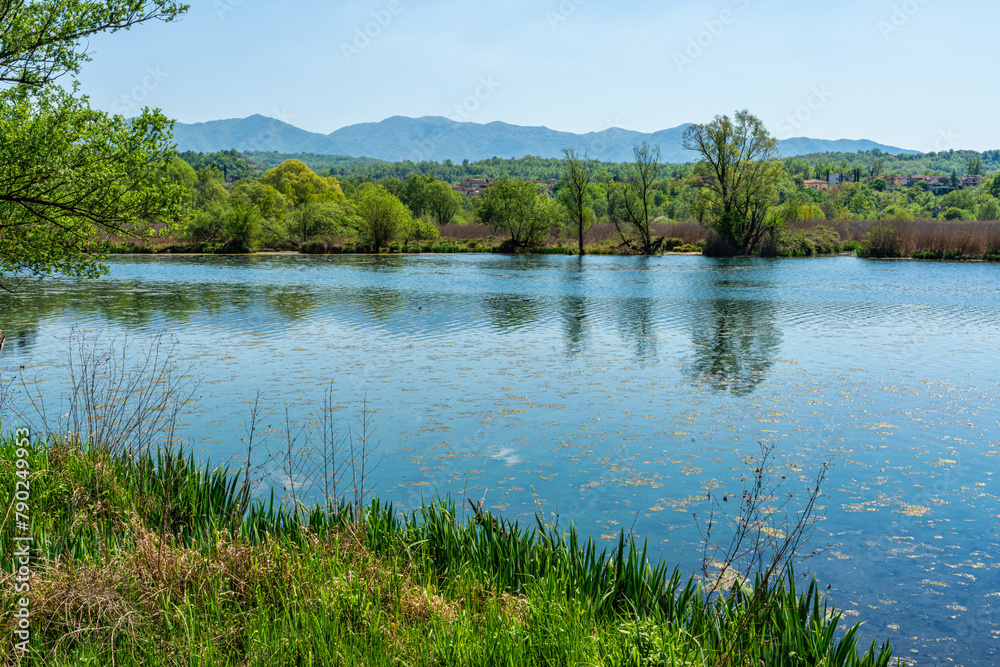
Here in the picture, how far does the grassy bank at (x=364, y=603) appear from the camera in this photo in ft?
15.6

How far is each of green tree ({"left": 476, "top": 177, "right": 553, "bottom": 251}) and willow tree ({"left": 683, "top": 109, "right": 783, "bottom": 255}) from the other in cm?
2031

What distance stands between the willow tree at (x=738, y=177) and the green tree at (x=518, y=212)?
20.3m

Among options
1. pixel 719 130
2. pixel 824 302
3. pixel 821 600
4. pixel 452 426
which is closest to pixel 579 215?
pixel 719 130

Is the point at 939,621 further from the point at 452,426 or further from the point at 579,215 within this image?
the point at 579,215

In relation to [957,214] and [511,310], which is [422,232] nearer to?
[511,310]

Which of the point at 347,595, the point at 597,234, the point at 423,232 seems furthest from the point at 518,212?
the point at 347,595

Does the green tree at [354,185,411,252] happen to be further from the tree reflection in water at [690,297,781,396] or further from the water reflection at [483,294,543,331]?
the tree reflection in water at [690,297,781,396]

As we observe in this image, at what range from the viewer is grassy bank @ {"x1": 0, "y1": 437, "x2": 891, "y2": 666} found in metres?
4.75

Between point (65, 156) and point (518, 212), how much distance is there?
72.8 m

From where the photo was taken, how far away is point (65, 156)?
11680mm

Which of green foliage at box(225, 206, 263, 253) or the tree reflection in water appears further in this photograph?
green foliage at box(225, 206, 263, 253)

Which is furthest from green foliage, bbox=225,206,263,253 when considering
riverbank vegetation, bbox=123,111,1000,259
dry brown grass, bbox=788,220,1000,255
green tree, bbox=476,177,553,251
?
dry brown grass, bbox=788,220,1000,255

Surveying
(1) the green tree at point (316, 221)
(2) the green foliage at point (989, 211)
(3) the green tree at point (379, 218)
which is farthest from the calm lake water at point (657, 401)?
(2) the green foliage at point (989, 211)

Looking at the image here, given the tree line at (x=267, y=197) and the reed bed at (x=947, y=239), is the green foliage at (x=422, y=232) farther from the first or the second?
the reed bed at (x=947, y=239)
